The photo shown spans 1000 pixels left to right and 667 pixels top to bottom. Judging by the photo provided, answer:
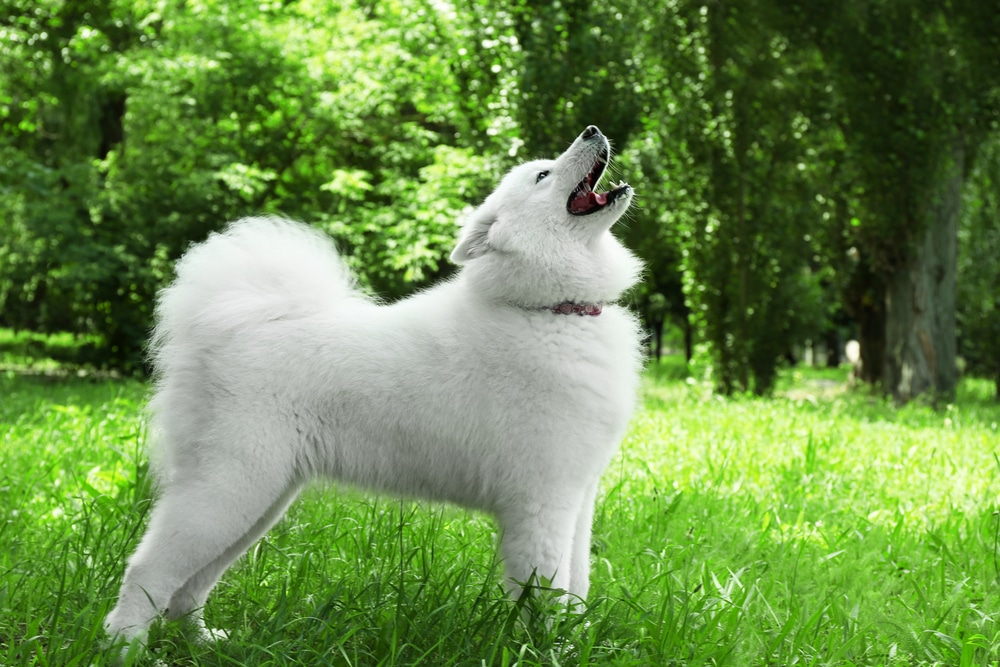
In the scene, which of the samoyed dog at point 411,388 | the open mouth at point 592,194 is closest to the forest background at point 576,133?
the open mouth at point 592,194

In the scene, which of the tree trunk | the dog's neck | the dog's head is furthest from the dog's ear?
the tree trunk

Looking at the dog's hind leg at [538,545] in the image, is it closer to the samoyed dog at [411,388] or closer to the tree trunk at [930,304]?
the samoyed dog at [411,388]

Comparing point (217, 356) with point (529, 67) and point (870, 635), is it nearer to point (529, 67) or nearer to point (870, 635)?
point (870, 635)

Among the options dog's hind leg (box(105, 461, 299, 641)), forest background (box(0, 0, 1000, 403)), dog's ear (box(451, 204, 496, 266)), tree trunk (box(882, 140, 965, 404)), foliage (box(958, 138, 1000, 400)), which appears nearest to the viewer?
dog's hind leg (box(105, 461, 299, 641))

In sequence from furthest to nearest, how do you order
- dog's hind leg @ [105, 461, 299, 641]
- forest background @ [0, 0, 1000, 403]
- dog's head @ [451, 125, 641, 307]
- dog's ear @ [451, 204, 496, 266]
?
forest background @ [0, 0, 1000, 403], dog's ear @ [451, 204, 496, 266], dog's head @ [451, 125, 641, 307], dog's hind leg @ [105, 461, 299, 641]

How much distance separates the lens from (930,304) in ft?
36.5

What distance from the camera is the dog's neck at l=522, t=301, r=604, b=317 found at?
3066mm

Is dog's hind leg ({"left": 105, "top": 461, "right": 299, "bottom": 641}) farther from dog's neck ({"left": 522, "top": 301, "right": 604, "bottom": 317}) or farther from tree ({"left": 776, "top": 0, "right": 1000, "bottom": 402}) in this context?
tree ({"left": 776, "top": 0, "right": 1000, "bottom": 402})

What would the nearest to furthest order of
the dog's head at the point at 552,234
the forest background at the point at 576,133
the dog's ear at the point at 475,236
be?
1. the dog's head at the point at 552,234
2. the dog's ear at the point at 475,236
3. the forest background at the point at 576,133

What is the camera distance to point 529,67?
31.3 feet

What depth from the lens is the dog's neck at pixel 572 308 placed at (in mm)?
3066

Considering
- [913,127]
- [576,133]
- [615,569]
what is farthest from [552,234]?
[913,127]

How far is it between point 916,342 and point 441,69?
25.4ft

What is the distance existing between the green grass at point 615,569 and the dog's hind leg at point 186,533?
0.12 meters
